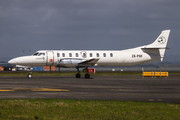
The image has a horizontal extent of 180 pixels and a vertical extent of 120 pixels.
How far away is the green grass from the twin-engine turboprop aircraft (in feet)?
74.0

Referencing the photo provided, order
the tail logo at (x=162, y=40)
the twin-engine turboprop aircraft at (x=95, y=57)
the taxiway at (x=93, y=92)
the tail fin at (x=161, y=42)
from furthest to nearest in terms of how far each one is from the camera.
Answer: the tail logo at (x=162, y=40)
the tail fin at (x=161, y=42)
the twin-engine turboprop aircraft at (x=95, y=57)
the taxiway at (x=93, y=92)

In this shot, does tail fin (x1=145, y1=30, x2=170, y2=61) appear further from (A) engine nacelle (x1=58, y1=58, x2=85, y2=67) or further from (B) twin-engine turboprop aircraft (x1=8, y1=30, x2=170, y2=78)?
(A) engine nacelle (x1=58, y1=58, x2=85, y2=67)

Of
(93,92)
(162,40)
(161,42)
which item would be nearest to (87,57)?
(161,42)

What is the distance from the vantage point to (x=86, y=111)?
989 cm

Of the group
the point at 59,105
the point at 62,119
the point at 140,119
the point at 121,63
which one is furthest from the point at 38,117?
the point at 121,63

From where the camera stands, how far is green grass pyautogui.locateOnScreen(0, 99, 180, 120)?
876cm

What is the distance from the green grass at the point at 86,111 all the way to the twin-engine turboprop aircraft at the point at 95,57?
22.5 m

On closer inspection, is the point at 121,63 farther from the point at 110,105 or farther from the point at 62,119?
the point at 62,119

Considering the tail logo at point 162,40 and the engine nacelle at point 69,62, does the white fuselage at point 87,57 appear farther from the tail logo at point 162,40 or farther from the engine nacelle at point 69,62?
the tail logo at point 162,40

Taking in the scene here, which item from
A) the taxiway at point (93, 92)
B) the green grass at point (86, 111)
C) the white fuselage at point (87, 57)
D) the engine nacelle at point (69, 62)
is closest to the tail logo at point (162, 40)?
the white fuselage at point (87, 57)

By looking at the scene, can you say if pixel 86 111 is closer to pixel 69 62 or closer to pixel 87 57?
pixel 69 62

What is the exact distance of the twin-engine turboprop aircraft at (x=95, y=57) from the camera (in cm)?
3466

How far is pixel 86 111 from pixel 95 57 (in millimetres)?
26555

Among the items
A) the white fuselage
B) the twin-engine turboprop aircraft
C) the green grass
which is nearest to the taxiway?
the green grass
